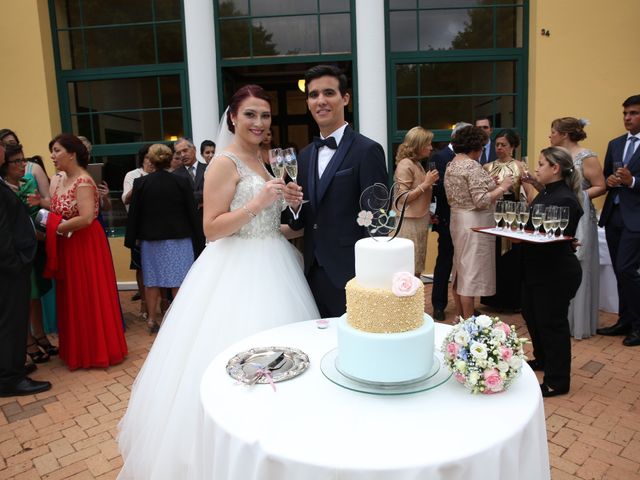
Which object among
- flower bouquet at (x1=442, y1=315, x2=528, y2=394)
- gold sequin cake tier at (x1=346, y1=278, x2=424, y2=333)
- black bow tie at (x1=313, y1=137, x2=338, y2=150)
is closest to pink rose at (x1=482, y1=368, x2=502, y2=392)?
flower bouquet at (x1=442, y1=315, x2=528, y2=394)

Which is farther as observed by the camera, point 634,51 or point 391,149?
point 391,149

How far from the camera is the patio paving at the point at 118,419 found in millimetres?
2844

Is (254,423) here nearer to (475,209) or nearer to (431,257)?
(475,209)

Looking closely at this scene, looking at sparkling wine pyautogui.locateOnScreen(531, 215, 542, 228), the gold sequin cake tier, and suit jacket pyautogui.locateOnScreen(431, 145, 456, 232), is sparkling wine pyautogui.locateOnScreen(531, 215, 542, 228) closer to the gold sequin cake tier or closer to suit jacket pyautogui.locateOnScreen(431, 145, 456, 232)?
suit jacket pyautogui.locateOnScreen(431, 145, 456, 232)

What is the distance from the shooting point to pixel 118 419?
11.3 feet

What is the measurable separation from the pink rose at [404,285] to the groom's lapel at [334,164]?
1.14m

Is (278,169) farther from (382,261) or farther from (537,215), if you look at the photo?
(537,215)

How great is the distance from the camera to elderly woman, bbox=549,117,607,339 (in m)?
4.54

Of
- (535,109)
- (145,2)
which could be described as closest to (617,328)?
(535,109)

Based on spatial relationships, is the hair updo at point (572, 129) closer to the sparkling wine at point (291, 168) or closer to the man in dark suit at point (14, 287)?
the sparkling wine at point (291, 168)

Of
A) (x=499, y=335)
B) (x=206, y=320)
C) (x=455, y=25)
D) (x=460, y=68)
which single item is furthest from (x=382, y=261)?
(x=455, y=25)

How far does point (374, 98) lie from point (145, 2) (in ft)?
11.6

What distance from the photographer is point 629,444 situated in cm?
295

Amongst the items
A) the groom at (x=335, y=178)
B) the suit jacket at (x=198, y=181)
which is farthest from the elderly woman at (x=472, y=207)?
the suit jacket at (x=198, y=181)
